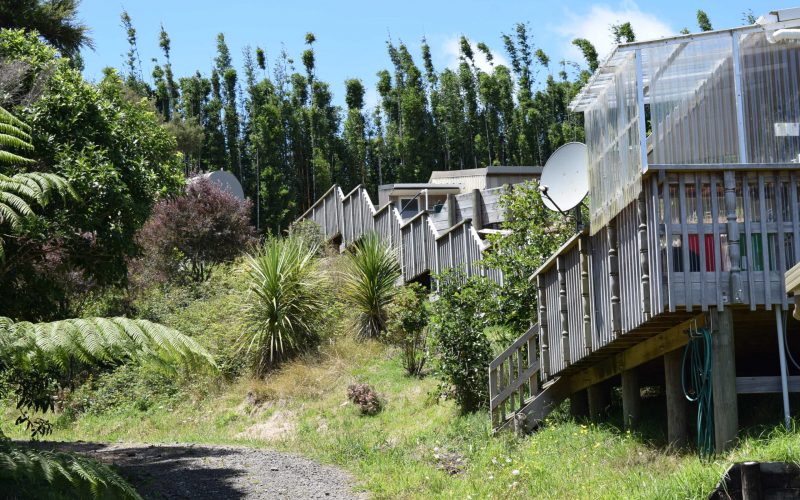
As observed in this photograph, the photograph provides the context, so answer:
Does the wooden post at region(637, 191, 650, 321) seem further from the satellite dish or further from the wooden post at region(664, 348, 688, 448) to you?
the satellite dish

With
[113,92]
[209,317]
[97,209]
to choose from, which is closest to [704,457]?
[97,209]

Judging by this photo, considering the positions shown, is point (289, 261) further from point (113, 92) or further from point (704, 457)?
point (704, 457)

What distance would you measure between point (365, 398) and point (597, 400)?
19.5 feet

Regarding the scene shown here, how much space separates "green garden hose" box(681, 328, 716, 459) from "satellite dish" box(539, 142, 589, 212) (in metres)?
3.31

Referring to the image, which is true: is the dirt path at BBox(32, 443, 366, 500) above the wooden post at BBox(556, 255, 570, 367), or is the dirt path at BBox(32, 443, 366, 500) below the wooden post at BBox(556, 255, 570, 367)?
below

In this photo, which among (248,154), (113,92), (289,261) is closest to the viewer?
(113,92)

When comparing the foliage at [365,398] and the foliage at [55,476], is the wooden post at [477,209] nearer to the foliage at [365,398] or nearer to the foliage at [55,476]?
the foliage at [365,398]

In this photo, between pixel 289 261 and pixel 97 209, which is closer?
pixel 97 209

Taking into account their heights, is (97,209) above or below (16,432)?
above

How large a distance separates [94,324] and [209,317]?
15.8 meters

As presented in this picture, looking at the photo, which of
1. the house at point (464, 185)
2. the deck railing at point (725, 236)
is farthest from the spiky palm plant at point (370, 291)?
the deck railing at point (725, 236)

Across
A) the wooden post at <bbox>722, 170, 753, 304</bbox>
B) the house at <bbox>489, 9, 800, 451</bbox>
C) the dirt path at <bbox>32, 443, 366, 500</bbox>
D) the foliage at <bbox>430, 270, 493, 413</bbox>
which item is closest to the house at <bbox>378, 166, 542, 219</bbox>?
the foliage at <bbox>430, 270, 493, 413</bbox>

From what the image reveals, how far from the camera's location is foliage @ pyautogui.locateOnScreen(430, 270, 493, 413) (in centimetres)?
1692

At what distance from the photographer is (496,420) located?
613 inches
